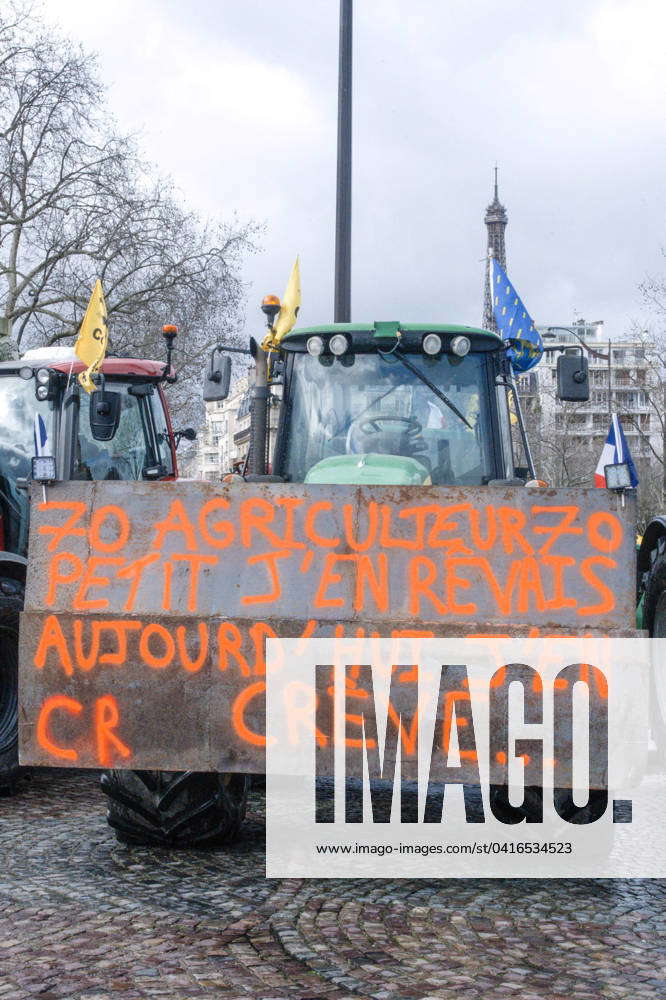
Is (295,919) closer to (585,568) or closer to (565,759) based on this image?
(565,759)

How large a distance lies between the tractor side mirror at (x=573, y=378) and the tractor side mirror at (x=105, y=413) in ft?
9.75

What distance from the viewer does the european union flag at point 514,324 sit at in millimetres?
7617

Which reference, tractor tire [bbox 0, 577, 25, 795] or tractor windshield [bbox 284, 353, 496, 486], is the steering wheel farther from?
tractor tire [bbox 0, 577, 25, 795]

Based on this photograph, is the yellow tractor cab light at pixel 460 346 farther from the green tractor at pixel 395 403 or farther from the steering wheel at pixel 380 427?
the steering wheel at pixel 380 427

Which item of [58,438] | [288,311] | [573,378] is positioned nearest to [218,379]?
[288,311]

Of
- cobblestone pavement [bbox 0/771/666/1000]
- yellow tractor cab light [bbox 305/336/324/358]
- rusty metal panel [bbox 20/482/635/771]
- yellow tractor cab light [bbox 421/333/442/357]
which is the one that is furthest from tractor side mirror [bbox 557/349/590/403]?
cobblestone pavement [bbox 0/771/666/1000]

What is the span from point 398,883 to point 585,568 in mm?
1612

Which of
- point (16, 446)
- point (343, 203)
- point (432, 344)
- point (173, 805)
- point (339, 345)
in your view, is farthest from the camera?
point (343, 203)

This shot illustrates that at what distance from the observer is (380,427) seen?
7133mm

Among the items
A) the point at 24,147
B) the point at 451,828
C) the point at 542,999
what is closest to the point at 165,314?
the point at 24,147

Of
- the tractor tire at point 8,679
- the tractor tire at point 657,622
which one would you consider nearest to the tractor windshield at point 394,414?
the tractor tire at point 657,622

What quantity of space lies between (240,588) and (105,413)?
3.60 m

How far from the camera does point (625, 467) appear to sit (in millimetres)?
4871

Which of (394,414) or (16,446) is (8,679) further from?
(394,414)
